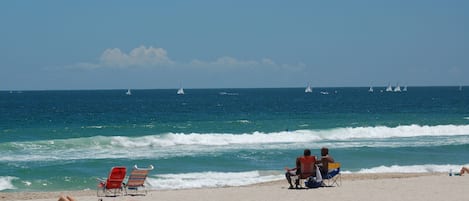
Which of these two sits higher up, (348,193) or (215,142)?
(215,142)

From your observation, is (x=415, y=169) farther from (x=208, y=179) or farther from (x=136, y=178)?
(x=136, y=178)

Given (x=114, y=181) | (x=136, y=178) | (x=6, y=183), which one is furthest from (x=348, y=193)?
(x=6, y=183)

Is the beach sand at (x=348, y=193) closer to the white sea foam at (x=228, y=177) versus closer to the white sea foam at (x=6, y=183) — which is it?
the white sea foam at (x=6, y=183)

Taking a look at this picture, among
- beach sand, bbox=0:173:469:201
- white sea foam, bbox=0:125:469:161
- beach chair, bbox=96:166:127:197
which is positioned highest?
white sea foam, bbox=0:125:469:161

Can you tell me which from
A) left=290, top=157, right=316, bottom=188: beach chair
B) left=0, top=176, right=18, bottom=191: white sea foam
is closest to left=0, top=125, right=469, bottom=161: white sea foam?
left=0, top=176, right=18, bottom=191: white sea foam

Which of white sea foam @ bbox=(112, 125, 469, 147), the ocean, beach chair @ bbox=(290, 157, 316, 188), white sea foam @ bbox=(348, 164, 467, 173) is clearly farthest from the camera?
white sea foam @ bbox=(112, 125, 469, 147)

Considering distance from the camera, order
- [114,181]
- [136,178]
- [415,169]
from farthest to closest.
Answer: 1. [415,169]
2. [136,178]
3. [114,181]

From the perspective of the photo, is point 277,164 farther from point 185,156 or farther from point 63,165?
point 63,165

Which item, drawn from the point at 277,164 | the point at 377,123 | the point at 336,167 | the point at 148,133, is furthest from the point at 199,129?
the point at 336,167

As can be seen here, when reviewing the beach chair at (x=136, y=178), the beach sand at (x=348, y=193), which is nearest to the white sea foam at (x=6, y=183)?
the beach sand at (x=348, y=193)

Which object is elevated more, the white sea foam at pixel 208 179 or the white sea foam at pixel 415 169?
the white sea foam at pixel 415 169

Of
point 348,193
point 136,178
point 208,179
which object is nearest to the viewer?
point 348,193

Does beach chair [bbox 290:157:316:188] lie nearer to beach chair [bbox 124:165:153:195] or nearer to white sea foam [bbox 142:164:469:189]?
beach chair [bbox 124:165:153:195]

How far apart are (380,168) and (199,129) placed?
20.6m
